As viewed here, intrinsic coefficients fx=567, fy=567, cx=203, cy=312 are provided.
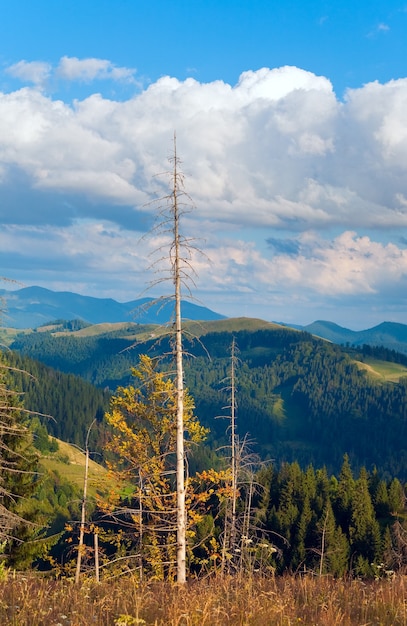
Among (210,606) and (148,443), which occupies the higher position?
(210,606)

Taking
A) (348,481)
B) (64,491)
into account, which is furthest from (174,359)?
(64,491)

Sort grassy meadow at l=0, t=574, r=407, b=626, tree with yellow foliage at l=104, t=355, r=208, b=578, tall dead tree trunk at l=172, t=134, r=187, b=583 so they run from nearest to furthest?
grassy meadow at l=0, t=574, r=407, b=626
tall dead tree trunk at l=172, t=134, r=187, b=583
tree with yellow foliage at l=104, t=355, r=208, b=578

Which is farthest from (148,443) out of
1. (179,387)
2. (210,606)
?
(210,606)

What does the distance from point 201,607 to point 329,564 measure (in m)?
Result: 63.0

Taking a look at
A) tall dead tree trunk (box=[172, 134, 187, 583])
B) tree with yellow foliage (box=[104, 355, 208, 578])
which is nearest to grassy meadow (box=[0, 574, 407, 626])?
tall dead tree trunk (box=[172, 134, 187, 583])

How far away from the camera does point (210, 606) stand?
757cm

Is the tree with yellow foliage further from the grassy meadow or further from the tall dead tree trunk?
the grassy meadow

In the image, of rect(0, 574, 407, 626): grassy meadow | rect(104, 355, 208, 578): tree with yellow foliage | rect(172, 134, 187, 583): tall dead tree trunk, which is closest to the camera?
rect(0, 574, 407, 626): grassy meadow

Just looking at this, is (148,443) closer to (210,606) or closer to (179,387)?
(179,387)

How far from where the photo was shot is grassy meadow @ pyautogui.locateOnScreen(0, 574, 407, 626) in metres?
6.96

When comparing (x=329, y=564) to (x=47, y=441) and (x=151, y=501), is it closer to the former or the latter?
(x=151, y=501)

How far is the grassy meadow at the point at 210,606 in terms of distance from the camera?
696 centimetres

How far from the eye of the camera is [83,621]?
6867 mm

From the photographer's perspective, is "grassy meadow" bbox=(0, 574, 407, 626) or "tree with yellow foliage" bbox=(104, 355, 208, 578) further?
"tree with yellow foliage" bbox=(104, 355, 208, 578)
